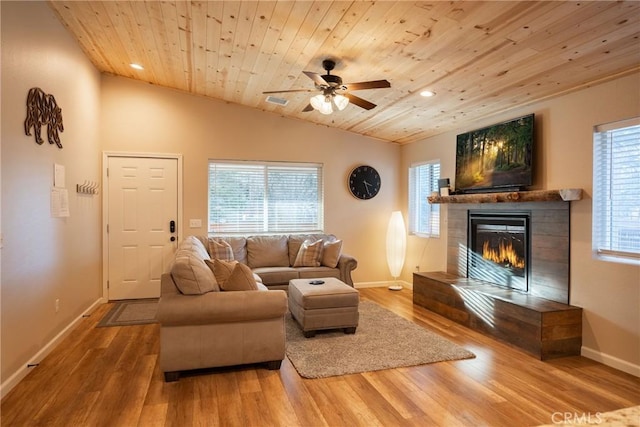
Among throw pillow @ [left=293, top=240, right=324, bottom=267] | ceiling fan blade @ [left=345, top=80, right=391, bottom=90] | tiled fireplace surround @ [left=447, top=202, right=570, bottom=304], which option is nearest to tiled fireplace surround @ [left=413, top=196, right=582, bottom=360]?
tiled fireplace surround @ [left=447, top=202, right=570, bottom=304]

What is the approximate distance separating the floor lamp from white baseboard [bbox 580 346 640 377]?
9.24 ft

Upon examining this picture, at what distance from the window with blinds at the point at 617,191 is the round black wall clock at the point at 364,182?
3.24 meters

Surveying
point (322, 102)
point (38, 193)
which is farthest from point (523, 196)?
point (38, 193)

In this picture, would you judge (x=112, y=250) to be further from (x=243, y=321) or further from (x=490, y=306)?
(x=490, y=306)

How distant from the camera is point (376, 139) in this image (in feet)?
19.9

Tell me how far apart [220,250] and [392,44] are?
3280 mm

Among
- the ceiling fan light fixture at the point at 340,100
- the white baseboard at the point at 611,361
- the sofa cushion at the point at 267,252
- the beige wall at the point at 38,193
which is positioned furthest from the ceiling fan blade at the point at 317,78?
the white baseboard at the point at 611,361

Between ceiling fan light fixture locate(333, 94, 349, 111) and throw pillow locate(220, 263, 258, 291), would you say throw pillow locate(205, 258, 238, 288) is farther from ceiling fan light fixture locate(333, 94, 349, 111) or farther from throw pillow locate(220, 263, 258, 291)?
ceiling fan light fixture locate(333, 94, 349, 111)

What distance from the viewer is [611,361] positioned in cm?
300

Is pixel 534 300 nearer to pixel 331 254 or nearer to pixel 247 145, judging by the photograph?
pixel 331 254

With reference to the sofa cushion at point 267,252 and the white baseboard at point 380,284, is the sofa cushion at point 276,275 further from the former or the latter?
the white baseboard at point 380,284

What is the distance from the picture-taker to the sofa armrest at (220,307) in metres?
2.62

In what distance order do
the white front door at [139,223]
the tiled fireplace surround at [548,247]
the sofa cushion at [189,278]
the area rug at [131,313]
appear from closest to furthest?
the sofa cushion at [189,278] → the tiled fireplace surround at [548,247] → the area rug at [131,313] → the white front door at [139,223]

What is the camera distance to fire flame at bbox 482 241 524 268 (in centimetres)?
392
